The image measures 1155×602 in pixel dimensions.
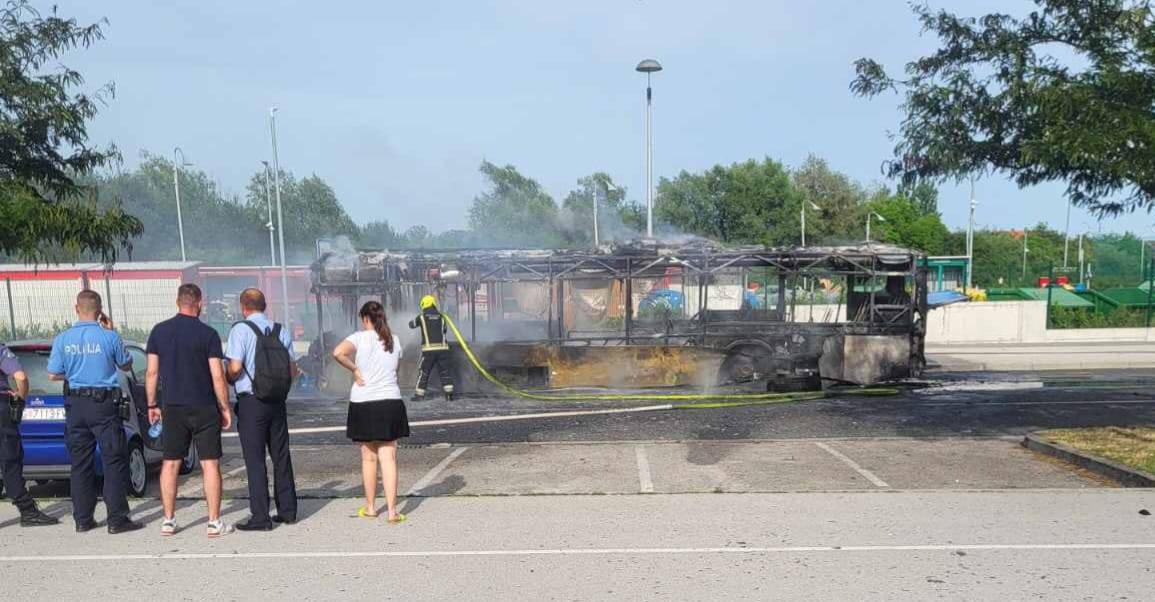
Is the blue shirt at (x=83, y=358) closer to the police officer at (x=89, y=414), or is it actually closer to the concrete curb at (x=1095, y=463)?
the police officer at (x=89, y=414)

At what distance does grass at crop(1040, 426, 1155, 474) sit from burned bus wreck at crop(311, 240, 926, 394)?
547 centimetres

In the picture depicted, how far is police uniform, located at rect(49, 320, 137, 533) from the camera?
6.35m

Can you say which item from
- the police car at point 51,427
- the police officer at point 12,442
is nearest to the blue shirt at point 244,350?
the police car at point 51,427

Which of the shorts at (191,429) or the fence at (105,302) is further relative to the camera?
the fence at (105,302)

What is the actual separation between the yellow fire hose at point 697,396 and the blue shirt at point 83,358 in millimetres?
8384

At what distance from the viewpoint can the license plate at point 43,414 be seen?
7.43 meters

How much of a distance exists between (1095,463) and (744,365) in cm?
783

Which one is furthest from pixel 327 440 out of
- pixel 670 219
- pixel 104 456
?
pixel 670 219

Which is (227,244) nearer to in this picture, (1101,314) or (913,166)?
(1101,314)

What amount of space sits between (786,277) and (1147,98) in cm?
841

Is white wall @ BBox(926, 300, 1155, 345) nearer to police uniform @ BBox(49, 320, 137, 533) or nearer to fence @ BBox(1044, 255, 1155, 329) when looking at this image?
fence @ BBox(1044, 255, 1155, 329)

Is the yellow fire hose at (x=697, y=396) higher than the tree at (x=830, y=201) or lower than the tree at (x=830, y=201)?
lower

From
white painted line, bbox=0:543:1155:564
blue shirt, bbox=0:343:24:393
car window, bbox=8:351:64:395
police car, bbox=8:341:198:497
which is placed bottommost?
white painted line, bbox=0:543:1155:564

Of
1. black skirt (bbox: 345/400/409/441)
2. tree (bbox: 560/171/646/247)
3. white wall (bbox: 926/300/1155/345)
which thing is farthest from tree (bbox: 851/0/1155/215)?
tree (bbox: 560/171/646/247)
